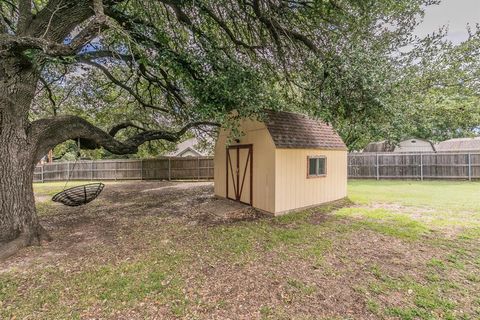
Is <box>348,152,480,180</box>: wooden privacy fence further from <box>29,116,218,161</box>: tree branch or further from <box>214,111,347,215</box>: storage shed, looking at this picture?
<box>29,116,218,161</box>: tree branch

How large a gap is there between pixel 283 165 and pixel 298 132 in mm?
1525

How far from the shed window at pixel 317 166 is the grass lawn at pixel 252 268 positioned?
61.3 inches

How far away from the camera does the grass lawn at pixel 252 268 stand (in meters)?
2.94

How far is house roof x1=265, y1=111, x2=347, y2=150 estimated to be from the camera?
7.44m

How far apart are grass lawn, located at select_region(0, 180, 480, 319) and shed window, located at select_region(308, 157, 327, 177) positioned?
5.11 ft

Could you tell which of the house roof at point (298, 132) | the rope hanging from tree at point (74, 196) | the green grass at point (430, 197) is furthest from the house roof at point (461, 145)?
the rope hanging from tree at point (74, 196)

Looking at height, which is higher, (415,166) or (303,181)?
(415,166)

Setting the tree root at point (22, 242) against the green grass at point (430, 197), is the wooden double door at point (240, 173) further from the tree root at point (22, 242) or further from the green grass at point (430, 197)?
the tree root at point (22, 242)

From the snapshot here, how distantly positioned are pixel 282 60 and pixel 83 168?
52.6 ft

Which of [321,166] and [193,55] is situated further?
[321,166]

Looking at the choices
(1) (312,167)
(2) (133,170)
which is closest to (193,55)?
(1) (312,167)

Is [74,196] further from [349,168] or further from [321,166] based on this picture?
[349,168]

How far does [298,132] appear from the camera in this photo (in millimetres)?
8172

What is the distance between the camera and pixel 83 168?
17.3 meters
